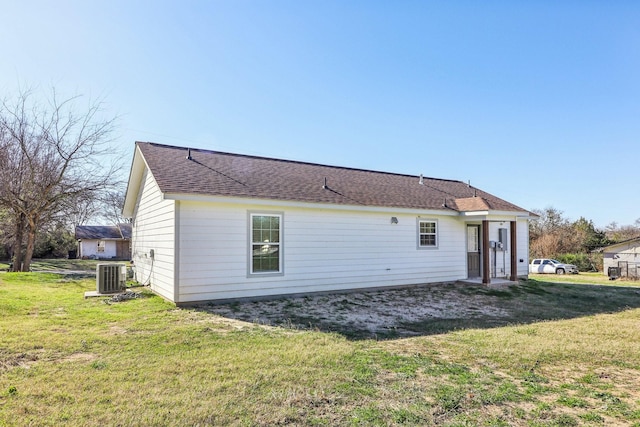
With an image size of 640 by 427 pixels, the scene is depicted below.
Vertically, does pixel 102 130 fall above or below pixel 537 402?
above

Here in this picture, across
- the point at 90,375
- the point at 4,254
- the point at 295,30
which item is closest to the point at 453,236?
the point at 295,30

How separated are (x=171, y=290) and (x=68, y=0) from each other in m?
7.74

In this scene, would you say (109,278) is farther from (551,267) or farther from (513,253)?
(551,267)

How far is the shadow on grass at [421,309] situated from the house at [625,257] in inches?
504

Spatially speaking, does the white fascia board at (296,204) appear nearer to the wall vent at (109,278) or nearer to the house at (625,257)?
the wall vent at (109,278)

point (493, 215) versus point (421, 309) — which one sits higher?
point (493, 215)

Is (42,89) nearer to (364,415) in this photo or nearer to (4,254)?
(364,415)

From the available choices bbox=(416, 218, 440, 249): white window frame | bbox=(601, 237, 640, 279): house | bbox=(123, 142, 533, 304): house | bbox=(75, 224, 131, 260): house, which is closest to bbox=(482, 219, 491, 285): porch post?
bbox=(123, 142, 533, 304): house

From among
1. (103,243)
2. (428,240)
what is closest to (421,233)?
(428,240)

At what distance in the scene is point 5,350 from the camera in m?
4.74

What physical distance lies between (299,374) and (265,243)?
18.1 ft

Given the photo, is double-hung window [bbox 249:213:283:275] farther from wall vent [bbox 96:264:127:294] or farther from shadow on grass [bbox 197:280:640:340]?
wall vent [bbox 96:264:127:294]

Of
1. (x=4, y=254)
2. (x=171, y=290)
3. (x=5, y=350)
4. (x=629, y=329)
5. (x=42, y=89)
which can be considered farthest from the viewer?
(x=4, y=254)

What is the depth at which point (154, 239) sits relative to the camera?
407 inches
